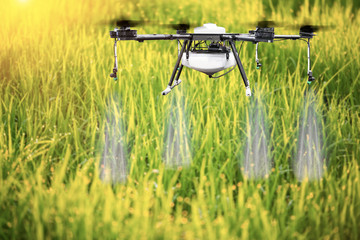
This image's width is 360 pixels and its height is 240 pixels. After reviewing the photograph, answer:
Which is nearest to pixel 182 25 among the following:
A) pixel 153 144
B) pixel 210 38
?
pixel 210 38

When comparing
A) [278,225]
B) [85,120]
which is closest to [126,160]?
[85,120]

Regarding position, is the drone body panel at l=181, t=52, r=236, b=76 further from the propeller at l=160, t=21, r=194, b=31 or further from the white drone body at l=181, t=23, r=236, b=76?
the propeller at l=160, t=21, r=194, b=31

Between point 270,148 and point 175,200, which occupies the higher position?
point 270,148

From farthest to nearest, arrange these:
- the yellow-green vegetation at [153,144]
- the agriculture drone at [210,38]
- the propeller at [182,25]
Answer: the propeller at [182,25], the agriculture drone at [210,38], the yellow-green vegetation at [153,144]

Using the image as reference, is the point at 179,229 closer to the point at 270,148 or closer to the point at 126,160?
the point at 126,160

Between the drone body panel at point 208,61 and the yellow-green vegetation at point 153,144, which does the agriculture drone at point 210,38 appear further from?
the yellow-green vegetation at point 153,144

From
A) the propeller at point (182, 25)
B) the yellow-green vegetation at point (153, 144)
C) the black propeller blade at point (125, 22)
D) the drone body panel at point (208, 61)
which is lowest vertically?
the yellow-green vegetation at point (153, 144)

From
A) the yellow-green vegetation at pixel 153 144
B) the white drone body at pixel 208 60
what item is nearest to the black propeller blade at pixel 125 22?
the white drone body at pixel 208 60

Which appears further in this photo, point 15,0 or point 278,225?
point 15,0
